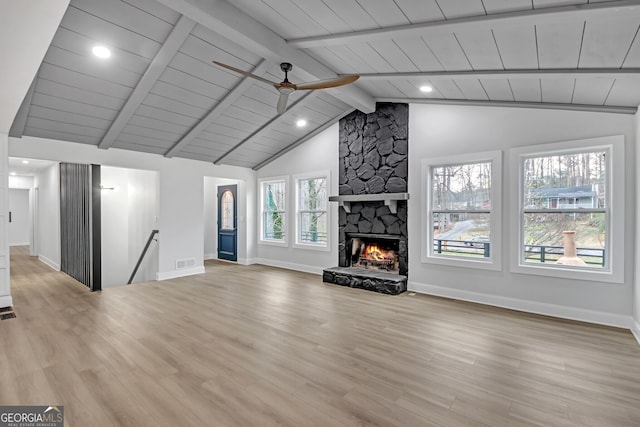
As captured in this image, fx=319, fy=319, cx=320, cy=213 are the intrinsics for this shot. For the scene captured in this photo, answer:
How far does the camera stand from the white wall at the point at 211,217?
9.22 m

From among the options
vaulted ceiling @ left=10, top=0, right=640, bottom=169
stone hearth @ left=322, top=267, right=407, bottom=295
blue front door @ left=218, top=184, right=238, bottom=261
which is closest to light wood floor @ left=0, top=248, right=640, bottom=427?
stone hearth @ left=322, top=267, right=407, bottom=295

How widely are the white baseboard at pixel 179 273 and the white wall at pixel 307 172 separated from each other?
1655mm

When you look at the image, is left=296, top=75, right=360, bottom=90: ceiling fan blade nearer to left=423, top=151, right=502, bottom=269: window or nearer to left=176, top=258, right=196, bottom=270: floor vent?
left=423, top=151, right=502, bottom=269: window

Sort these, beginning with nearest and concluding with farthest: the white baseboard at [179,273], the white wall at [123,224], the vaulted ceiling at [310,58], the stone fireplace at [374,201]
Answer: the vaulted ceiling at [310,58] < the stone fireplace at [374,201] < the white baseboard at [179,273] < the white wall at [123,224]

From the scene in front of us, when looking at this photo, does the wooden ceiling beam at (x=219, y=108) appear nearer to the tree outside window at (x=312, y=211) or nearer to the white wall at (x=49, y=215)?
the tree outside window at (x=312, y=211)

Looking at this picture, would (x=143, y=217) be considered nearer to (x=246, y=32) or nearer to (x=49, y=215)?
(x=49, y=215)

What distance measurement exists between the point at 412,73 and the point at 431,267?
3.01m

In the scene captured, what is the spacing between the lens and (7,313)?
4.12 metres

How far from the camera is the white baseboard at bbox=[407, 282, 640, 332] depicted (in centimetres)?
380

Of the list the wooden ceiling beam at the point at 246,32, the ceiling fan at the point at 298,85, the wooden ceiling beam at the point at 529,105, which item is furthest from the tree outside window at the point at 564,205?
the wooden ceiling beam at the point at 246,32

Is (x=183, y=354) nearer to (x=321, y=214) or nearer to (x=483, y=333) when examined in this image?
(x=483, y=333)

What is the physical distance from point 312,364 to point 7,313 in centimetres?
418

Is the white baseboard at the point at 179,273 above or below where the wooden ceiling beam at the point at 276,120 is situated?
below

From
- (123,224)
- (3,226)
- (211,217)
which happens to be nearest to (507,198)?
A: (3,226)
